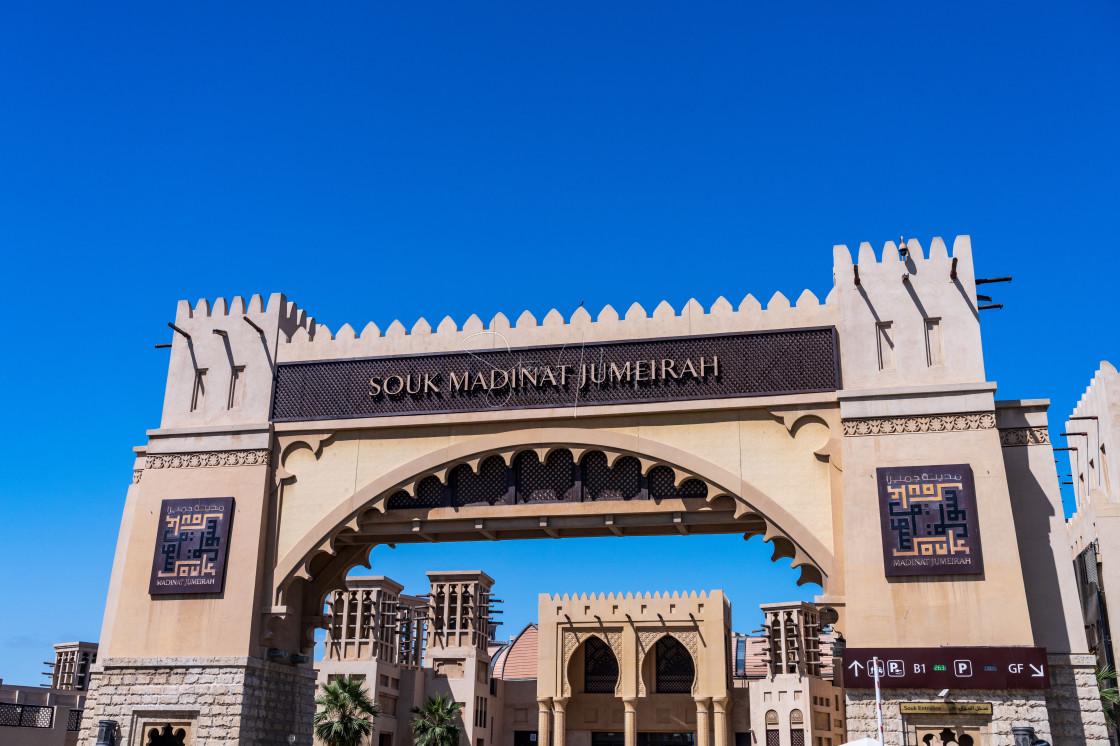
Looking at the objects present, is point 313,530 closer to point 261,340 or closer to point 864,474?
point 261,340

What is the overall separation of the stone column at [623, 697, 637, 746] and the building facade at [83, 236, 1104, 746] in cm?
2485

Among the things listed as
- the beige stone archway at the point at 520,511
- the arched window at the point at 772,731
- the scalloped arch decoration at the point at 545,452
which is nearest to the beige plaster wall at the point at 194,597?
the beige stone archway at the point at 520,511

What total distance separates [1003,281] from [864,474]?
3.73m

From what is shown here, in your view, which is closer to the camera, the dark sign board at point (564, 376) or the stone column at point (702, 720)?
the dark sign board at point (564, 376)

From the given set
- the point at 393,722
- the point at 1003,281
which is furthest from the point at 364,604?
the point at 1003,281

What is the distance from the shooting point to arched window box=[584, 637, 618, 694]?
45.2 m

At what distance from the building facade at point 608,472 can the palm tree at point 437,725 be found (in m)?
22.3

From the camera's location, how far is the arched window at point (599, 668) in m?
45.2

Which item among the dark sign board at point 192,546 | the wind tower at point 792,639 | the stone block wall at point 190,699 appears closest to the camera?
the stone block wall at point 190,699

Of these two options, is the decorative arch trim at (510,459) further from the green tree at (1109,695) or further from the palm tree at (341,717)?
the palm tree at (341,717)

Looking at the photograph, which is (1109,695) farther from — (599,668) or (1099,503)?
(599,668)

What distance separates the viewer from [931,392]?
1523cm

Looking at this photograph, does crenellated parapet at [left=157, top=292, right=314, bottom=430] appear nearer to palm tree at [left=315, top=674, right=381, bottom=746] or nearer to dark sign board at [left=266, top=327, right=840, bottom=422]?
dark sign board at [left=266, top=327, right=840, bottom=422]

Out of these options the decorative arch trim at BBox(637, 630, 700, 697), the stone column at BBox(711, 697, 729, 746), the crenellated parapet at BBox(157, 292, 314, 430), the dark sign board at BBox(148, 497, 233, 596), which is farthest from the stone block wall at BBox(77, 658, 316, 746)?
the stone column at BBox(711, 697, 729, 746)
